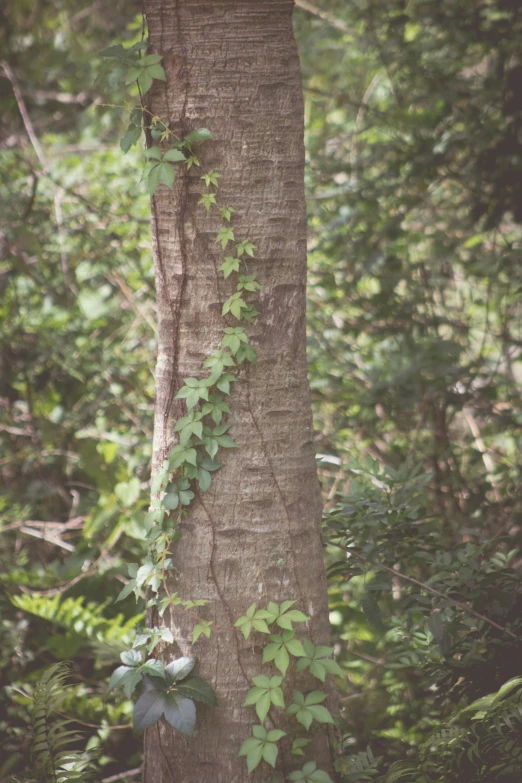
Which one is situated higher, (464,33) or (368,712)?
(464,33)

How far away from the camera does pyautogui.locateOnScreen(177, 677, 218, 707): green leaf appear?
68.5 inches

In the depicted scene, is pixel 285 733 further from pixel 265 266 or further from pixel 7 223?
pixel 7 223

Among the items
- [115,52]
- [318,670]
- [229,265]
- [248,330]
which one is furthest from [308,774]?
[115,52]

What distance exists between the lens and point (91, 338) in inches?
156

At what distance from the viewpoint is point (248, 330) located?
181 centimetres

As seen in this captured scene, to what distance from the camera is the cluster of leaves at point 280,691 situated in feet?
5.49

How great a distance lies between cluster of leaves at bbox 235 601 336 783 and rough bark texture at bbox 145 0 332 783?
0.23 ft

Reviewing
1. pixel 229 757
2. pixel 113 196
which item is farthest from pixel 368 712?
pixel 113 196

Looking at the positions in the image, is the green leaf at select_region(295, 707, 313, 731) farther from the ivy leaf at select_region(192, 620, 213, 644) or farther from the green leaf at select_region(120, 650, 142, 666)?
the green leaf at select_region(120, 650, 142, 666)

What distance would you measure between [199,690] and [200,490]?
0.54 metres

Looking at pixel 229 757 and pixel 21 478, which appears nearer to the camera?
pixel 229 757

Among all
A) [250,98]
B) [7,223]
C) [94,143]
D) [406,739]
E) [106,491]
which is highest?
[94,143]

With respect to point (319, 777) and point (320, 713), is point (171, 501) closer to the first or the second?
point (320, 713)

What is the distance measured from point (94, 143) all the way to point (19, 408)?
2091 millimetres
